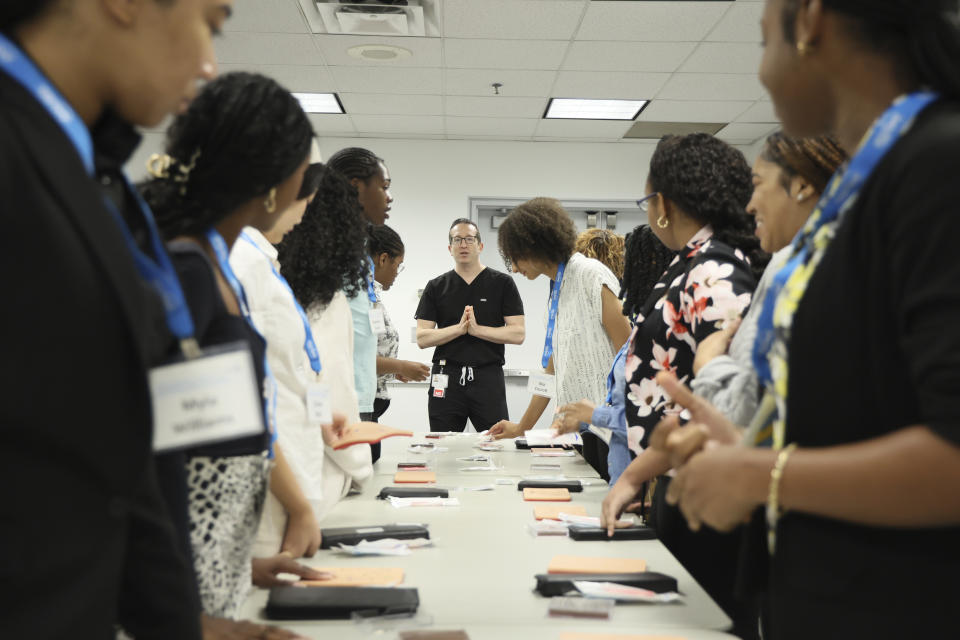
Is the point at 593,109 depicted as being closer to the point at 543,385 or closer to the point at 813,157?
the point at 543,385

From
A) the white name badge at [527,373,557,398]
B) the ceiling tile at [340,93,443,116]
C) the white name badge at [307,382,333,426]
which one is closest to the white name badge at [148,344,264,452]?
the white name badge at [307,382,333,426]

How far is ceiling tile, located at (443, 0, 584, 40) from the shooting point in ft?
12.9

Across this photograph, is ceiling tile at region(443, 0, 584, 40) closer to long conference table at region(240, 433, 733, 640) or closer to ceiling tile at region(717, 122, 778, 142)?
ceiling tile at region(717, 122, 778, 142)

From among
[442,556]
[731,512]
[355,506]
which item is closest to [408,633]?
[442,556]

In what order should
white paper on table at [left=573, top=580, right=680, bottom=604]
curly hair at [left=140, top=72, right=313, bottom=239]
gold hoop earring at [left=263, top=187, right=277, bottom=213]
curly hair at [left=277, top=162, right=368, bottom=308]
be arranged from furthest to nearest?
curly hair at [left=277, top=162, right=368, bottom=308], white paper on table at [left=573, top=580, right=680, bottom=604], gold hoop earring at [left=263, top=187, right=277, bottom=213], curly hair at [left=140, top=72, right=313, bottom=239]

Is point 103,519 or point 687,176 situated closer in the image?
point 103,519

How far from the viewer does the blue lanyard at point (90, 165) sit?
2.07 ft

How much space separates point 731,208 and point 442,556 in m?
1.06

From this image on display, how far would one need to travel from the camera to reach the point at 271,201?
4.01 ft

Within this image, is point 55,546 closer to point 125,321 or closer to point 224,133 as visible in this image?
point 125,321

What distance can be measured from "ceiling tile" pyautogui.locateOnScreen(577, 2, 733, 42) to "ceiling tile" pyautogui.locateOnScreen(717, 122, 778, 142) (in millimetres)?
1980

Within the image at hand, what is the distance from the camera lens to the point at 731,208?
1853mm

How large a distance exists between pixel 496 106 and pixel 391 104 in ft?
2.55

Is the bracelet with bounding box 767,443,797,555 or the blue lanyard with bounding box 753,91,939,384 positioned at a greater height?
the blue lanyard with bounding box 753,91,939,384
